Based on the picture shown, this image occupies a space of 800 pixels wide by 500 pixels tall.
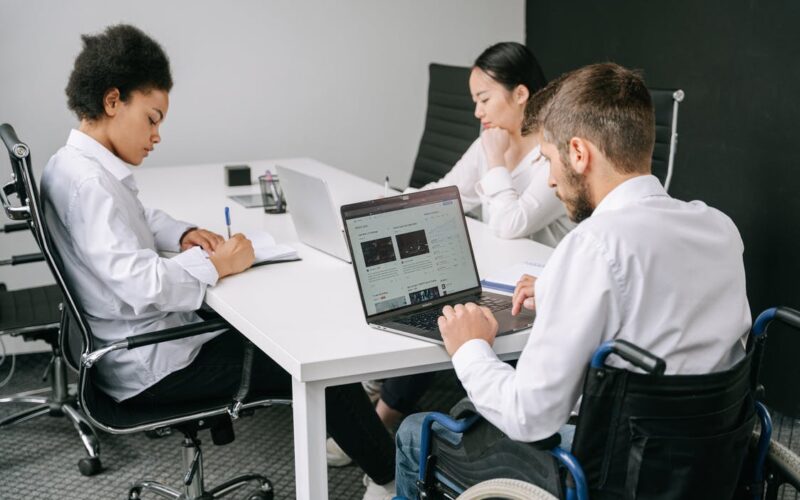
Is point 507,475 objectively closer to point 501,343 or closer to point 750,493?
point 501,343

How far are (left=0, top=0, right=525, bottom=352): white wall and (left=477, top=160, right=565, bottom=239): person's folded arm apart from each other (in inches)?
72.0

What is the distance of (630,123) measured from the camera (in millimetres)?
1553

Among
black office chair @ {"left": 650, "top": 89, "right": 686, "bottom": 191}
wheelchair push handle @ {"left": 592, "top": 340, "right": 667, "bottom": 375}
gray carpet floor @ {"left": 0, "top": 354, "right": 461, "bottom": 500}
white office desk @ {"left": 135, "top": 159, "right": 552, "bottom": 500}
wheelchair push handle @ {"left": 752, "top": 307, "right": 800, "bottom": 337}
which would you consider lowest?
gray carpet floor @ {"left": 0, "top": 354, "right": 461, "bottom": 500}

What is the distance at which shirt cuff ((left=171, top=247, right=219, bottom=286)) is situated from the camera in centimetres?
214

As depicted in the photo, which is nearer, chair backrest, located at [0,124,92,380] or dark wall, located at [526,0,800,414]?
chair backrest, located at [0,124,92,380]

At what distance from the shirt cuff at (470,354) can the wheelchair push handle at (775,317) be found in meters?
0.45

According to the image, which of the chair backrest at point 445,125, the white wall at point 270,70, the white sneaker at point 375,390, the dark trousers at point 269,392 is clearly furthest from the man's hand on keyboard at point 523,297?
the white wall at point 270,70

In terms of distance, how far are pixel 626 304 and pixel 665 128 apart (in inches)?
64.1

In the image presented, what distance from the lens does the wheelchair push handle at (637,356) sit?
1.31 m

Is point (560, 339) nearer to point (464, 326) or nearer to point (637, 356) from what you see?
point (637, 356)

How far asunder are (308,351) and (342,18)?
9.71 ft

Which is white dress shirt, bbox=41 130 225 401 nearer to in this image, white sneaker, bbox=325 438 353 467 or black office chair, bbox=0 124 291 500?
black office chair, bbox=0 124 291 500

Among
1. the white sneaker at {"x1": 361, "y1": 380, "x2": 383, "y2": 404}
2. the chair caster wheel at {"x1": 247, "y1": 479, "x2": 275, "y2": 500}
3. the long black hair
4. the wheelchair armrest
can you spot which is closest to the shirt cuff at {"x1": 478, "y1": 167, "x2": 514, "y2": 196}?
the long black hair

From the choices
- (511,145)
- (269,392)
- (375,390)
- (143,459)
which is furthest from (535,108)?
(143,459)
